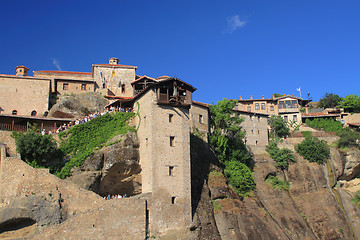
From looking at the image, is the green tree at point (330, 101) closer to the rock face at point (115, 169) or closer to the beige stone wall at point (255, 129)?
the beige stone wall at point (255, 129)

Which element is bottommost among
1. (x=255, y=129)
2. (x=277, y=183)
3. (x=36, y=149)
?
(x=277, y=183)

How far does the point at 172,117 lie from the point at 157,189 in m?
7.58

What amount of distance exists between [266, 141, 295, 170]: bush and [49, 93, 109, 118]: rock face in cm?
2565

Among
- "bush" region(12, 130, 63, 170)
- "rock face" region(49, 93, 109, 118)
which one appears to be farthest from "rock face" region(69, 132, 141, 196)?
"rock face" region(49, 93, 109, 118)

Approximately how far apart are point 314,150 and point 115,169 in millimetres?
32281

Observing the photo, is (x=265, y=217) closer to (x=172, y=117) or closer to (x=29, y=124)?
(x=172, y=117)

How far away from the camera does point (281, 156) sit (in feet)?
182

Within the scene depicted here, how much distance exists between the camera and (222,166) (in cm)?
4750

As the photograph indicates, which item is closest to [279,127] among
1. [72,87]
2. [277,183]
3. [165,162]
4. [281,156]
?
[281,156]

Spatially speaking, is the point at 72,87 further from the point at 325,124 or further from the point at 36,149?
the point at 325,124

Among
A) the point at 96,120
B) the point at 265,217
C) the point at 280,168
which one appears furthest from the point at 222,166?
the point at 96,120

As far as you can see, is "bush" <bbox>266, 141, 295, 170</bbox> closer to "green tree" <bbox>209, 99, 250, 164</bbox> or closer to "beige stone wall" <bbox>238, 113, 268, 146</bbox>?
"beige stone wall" <bbox>238, 113, 268, 146</bbox>

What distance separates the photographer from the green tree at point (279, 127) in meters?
62.9

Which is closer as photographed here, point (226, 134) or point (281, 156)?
point (226, 134)
